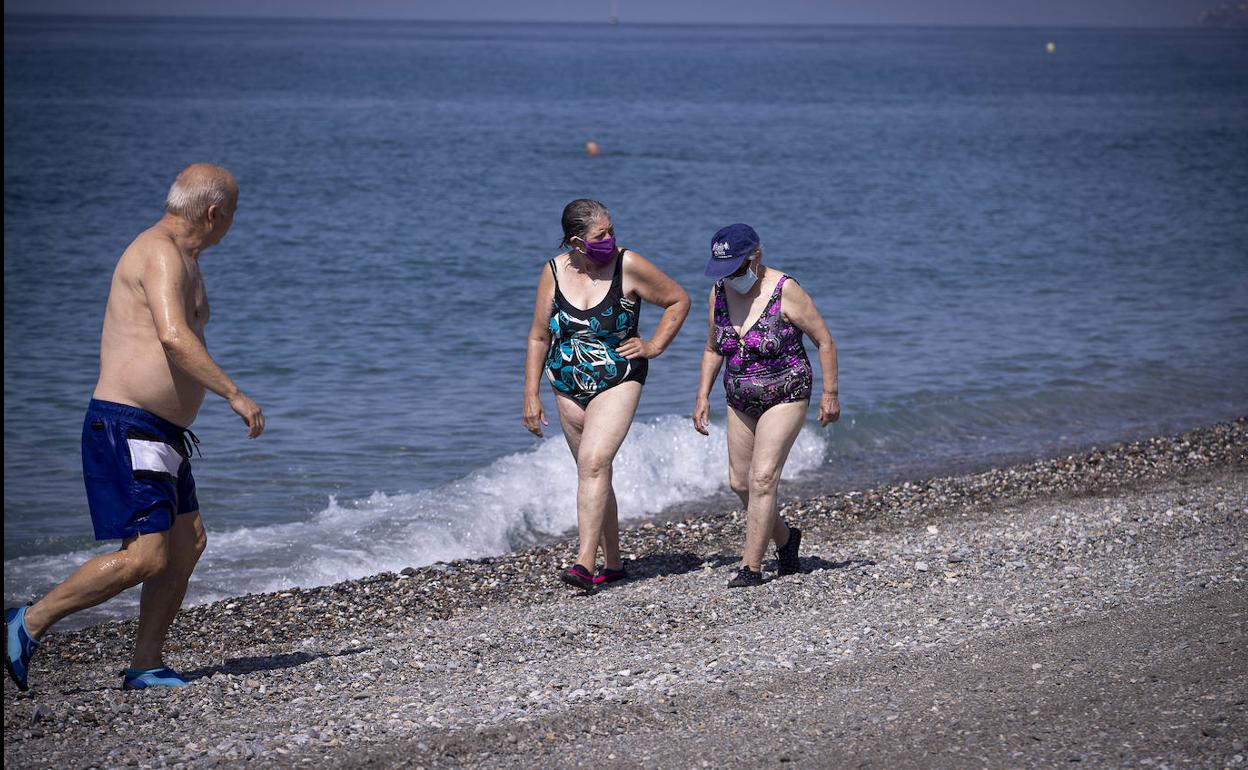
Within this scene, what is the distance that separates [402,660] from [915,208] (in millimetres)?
25164

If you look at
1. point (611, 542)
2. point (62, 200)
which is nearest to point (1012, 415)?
point (611, 542)

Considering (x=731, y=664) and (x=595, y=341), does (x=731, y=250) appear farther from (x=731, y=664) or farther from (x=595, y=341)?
(x=731, y=664)

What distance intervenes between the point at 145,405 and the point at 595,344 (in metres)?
2.26

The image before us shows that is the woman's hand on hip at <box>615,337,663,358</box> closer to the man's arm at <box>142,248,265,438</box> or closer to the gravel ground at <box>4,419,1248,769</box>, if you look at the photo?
the gravel ground at <box>4,419,1248,769</box>

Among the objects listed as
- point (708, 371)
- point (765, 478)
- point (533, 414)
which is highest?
point (708, 371)

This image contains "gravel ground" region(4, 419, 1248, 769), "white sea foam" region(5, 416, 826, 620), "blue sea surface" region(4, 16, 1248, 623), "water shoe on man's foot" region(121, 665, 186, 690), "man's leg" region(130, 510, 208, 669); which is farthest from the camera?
"blue sea surface" region(4, 16, 1248, 623)

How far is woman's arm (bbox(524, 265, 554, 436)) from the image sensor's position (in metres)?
6.38

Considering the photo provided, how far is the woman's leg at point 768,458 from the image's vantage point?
20.6ft

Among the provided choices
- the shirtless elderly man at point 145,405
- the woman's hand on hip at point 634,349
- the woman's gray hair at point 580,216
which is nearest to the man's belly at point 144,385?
the shirtless elderly man at point 145,405

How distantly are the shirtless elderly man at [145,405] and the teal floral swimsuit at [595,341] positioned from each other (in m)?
1.89

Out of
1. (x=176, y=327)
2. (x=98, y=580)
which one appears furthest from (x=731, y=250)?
(x=98, y=580)

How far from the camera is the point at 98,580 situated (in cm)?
473

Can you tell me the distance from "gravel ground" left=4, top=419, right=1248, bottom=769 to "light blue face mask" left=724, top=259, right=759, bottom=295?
1490 mm

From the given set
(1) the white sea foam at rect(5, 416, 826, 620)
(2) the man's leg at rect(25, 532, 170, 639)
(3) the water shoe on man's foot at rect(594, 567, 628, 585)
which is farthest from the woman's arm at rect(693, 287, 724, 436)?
(1) the white sea foam at rect(5, 416, 826, 620)
